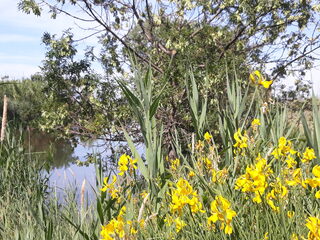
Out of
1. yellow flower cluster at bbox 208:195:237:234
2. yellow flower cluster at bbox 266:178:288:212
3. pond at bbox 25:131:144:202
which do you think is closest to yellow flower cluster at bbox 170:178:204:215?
yellow flower cluster at bbox 208:195:237:234

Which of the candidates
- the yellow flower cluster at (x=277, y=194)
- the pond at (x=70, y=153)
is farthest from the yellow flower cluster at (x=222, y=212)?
the pond at (x=70, y=153)

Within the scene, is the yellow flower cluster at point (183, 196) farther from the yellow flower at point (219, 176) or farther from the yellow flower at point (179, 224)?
the yellow flower at point (219, 176)

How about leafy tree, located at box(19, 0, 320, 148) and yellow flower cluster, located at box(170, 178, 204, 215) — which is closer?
yellow flower cluster, located at box(170, 178, 204, 215)

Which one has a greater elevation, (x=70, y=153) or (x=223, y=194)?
(x=223, y=194)

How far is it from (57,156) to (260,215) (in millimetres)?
13688

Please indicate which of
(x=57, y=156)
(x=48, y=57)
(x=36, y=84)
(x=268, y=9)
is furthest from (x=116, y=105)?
(x=36, y=84)

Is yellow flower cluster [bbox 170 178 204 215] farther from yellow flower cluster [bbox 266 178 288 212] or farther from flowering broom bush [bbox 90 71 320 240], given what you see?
yellow flower cluster [bbox 266 178 288 212]

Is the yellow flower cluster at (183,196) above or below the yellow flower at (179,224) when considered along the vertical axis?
above

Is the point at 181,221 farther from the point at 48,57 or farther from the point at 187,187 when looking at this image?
the point at 48,57

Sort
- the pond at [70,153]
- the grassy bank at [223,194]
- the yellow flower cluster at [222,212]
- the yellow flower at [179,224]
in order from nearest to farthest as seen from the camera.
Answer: the yellow flower cluster at [222,212] < the grassy bank at [223,194] < the yellow flower at [179,224] < the pond at [70,153]

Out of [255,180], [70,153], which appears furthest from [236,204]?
[70,153]

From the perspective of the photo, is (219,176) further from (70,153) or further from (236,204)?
(70,153)

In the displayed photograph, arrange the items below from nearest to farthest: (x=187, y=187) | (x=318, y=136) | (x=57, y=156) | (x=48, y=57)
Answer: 1. (x=187, y=187)
2. (x=318, y=136)
3. (x=48, y=57)
4. (x=57, y=156)

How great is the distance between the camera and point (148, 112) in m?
2.17
